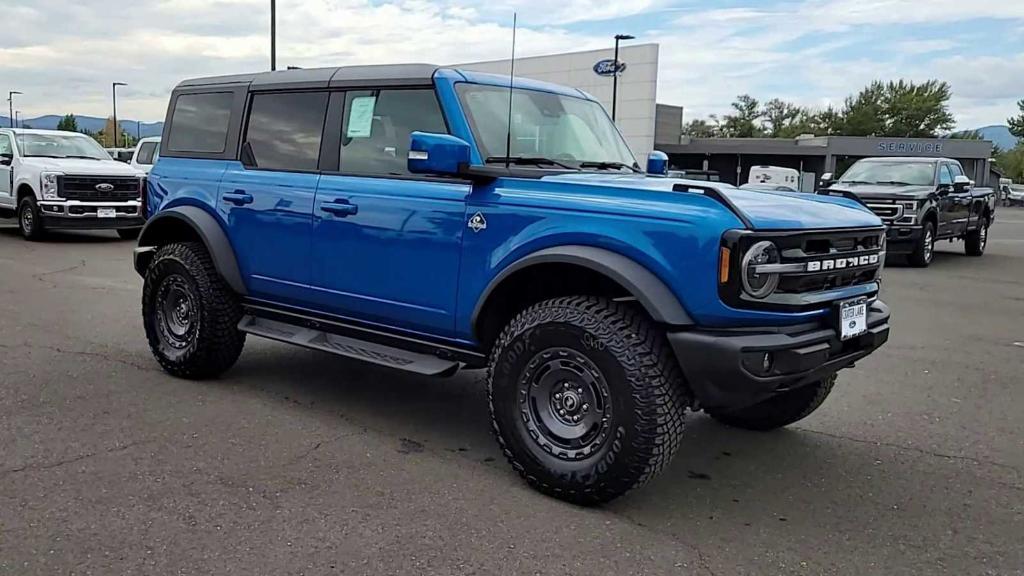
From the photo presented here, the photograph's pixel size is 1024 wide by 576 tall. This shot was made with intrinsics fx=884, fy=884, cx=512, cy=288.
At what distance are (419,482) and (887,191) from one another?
12.8m

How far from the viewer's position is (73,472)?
4164 mm

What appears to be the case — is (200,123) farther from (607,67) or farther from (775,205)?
(607,67)

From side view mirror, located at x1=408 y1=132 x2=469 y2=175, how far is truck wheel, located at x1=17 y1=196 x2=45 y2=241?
42.0 feet

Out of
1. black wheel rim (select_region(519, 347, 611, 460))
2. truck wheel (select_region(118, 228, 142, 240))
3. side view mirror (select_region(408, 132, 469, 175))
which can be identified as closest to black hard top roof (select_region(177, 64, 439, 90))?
side view mirror (select_region(408, 132, 469, 175))

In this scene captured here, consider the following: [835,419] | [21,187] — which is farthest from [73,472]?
[21,187]

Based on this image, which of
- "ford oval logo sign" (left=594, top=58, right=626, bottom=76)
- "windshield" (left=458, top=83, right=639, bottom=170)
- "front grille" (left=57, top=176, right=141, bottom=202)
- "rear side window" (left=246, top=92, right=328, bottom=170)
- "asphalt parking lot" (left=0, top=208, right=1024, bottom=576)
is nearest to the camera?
"asphalt parking lot" (left=0, top=208, right=1024, bottom=576)

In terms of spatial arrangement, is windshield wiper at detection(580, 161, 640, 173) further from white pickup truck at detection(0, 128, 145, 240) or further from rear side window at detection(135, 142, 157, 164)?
rear side window at detection(135, 142, 157, 164)

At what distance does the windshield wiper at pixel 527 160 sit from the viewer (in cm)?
458

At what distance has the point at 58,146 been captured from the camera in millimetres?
15984

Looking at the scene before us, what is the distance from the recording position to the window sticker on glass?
5.06 meters

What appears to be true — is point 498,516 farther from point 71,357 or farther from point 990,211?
point 990,211

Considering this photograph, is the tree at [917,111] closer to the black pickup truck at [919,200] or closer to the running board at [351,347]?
the black pickup truck at [919,200]

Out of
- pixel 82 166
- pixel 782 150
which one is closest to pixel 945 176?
pixel 82 166

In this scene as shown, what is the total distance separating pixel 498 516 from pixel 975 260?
15.7 meters
